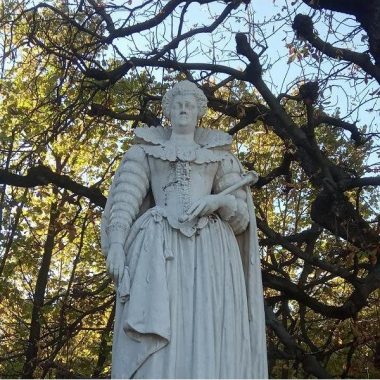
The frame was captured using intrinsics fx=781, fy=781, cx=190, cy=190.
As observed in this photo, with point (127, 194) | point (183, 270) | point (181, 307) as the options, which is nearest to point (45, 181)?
point (127, 194)

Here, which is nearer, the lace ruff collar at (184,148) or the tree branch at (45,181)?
the lace ruff collar at (184,148)

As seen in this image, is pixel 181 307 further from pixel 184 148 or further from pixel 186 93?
pixel 186 93

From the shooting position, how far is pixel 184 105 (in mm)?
6133

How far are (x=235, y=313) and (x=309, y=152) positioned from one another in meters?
4.63

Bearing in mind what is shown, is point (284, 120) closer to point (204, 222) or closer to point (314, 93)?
point (314, 93)

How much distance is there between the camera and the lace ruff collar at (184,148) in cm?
594

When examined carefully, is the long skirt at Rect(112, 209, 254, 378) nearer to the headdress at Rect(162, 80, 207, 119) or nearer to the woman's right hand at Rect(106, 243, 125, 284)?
the woman's right hand at Rect(106, 243, 125, 284)

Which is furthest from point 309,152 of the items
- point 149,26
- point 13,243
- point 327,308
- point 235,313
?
point 13,243

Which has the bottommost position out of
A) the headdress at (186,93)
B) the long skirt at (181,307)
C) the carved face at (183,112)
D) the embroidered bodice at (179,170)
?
the long skirt at (181,307)

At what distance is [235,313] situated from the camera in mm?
5410

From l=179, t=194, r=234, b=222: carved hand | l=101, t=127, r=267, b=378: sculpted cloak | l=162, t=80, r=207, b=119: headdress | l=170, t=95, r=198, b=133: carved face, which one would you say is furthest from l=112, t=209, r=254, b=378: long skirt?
l=162, t=80, r=207, b=119: headdress

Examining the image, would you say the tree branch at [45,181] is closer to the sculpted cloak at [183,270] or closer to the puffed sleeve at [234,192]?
the sculpted cloak at [183,270]

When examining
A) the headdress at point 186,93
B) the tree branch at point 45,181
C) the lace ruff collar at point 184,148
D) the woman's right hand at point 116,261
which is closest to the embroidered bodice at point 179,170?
the lace ruff collar at point 184,148

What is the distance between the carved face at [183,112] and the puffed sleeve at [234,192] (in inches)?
16.2
